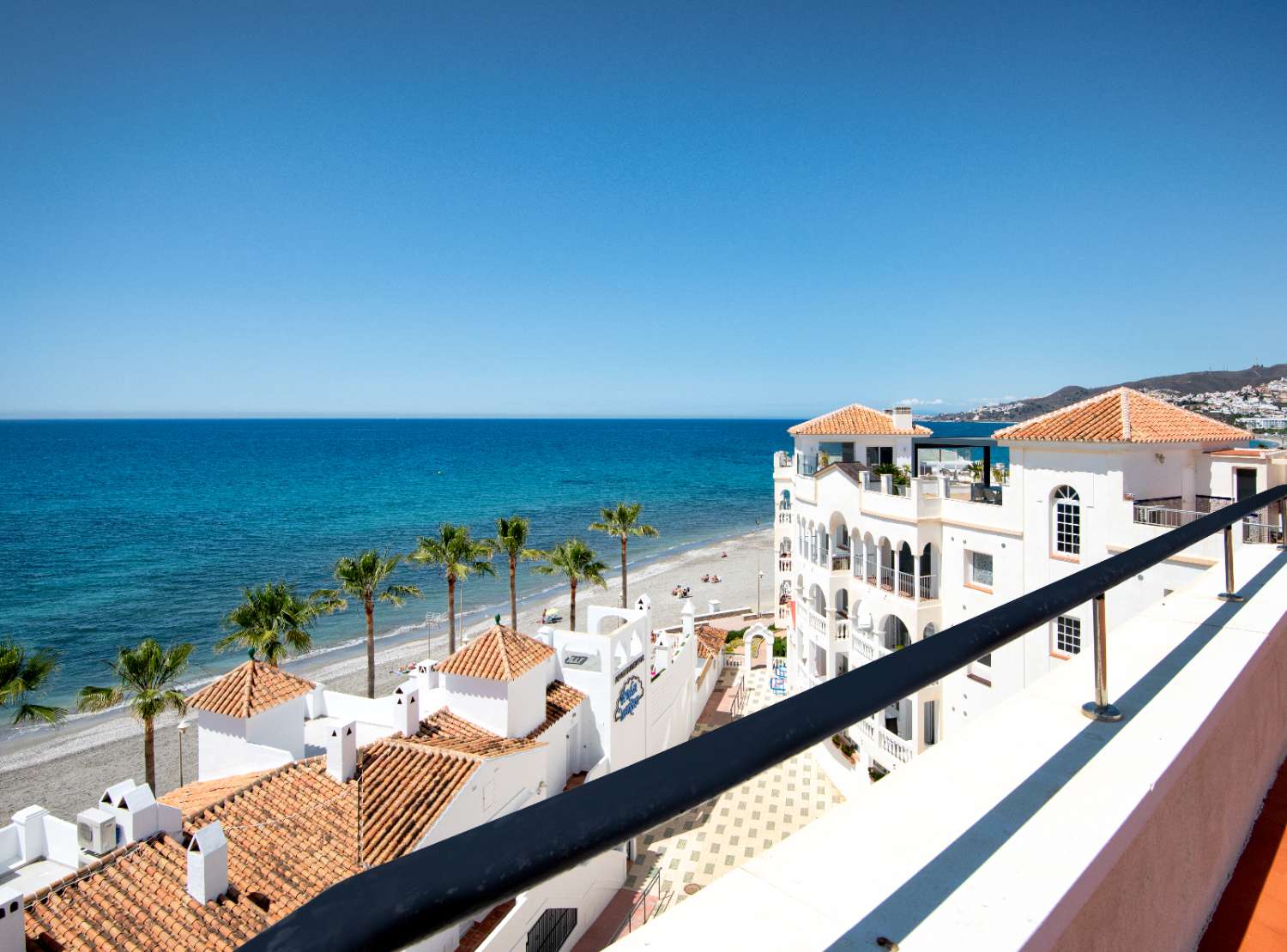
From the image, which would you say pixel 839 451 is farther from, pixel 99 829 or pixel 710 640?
pixel 99 829

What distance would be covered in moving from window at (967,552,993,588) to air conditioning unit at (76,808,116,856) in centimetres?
1965

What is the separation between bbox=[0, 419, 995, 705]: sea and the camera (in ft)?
146

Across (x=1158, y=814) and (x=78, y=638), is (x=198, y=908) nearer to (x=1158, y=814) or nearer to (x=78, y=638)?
(x=1158, y=814)

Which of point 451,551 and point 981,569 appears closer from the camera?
point 981,569

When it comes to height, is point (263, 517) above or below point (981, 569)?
below

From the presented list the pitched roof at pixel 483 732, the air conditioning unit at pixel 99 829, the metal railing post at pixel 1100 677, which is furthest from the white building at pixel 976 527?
the air conditioning unit at pixel 99 829

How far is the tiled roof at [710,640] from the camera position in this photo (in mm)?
31078

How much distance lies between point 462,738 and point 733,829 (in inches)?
304

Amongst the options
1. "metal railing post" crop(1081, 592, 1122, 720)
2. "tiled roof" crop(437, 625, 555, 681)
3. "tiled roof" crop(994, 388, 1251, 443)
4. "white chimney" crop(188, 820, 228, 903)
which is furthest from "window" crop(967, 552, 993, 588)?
"metal railing post" crop(1081, 592, 1122, 720)

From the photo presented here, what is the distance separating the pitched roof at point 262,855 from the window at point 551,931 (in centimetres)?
299

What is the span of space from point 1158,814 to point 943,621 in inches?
780

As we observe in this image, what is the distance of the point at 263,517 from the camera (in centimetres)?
8181

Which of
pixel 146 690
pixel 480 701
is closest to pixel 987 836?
pixel 480 701

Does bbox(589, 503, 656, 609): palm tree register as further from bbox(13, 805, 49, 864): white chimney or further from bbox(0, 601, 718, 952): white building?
bbox(13, 805, 49, 864): white chimney
